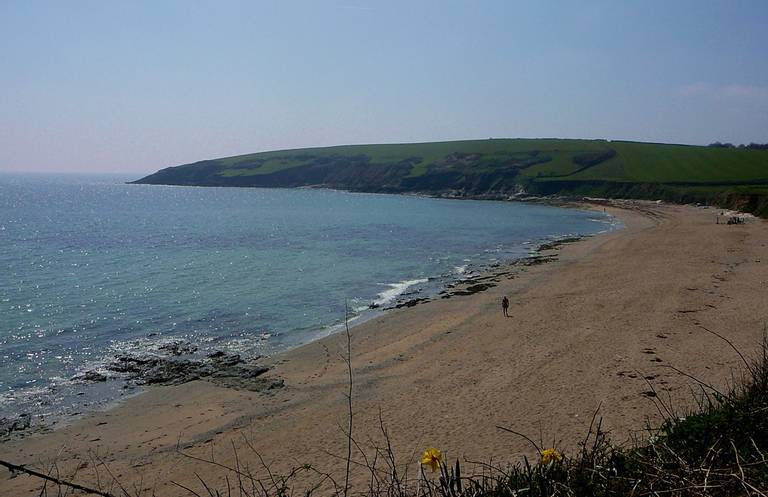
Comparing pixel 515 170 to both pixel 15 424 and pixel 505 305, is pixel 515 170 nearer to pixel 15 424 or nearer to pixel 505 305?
pixel 505 305

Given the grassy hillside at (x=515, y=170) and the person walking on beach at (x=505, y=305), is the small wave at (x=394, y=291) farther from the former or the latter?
the grassy hillside at (x=515, y=170)

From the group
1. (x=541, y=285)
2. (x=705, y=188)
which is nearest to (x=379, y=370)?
(x=541, y=285)

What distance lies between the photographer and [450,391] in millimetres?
15086

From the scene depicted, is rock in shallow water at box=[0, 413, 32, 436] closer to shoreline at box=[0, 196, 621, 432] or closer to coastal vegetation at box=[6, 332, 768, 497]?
shoreline at box=[0, 196, 621, 432]

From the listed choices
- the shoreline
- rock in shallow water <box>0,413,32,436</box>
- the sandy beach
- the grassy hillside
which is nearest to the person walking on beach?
the sandy beach

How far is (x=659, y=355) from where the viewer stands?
53.9ft

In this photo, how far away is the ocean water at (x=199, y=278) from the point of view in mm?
20891

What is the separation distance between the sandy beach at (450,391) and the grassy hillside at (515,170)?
155ft

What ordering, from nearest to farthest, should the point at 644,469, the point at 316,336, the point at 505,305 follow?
the point at 644,469, the point at 316,336, the point at 505,305

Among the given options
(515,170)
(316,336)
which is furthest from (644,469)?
(515,170)

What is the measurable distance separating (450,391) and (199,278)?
23.9 meters

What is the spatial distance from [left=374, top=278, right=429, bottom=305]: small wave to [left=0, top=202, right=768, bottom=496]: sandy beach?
2.84m

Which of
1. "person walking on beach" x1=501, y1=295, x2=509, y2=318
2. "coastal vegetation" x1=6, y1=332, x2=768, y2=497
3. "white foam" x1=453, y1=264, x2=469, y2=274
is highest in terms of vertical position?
"coastal vegetation" x1=6, y1=332, x2=768, y2=497

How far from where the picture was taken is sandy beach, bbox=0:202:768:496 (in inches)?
465
